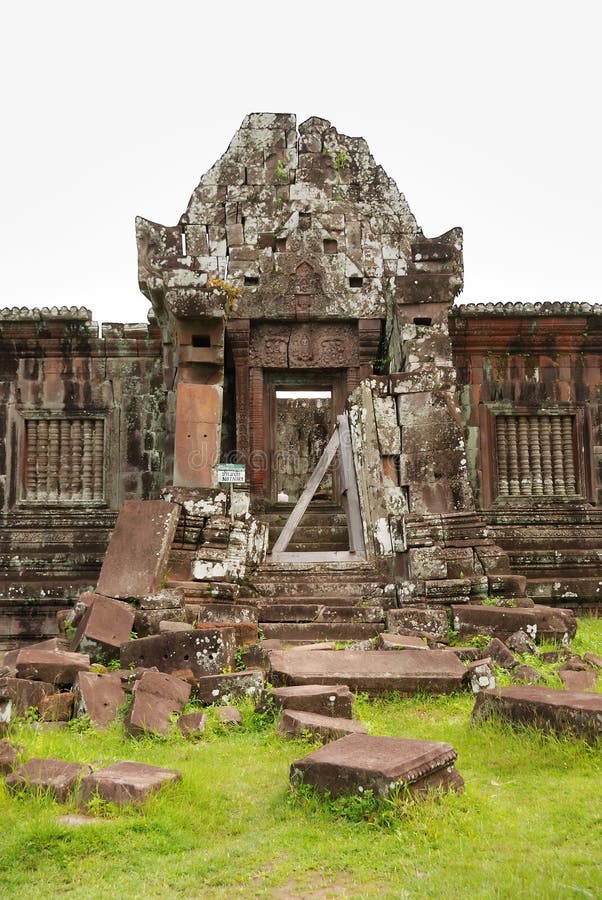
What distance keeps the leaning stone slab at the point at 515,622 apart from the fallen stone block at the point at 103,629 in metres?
2.99

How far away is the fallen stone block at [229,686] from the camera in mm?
6012

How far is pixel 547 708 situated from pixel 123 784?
2.32 m

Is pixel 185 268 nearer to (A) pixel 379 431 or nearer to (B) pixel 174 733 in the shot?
(A) pixel 379 431

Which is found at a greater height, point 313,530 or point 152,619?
point 313,530

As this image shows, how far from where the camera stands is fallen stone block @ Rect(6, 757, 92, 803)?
4051 mm

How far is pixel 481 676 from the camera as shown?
618 centimetres

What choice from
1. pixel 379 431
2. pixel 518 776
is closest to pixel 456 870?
pixel 518 776

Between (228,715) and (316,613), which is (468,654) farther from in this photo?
(228,715)

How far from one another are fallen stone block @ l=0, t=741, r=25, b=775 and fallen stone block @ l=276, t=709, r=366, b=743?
148 cm

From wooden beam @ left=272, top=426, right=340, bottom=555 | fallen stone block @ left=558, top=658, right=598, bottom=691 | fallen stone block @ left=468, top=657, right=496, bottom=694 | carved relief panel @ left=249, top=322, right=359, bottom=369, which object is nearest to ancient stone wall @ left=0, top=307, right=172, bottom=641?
carved relief panel @ left=249, top=322, right=359, bottom=369

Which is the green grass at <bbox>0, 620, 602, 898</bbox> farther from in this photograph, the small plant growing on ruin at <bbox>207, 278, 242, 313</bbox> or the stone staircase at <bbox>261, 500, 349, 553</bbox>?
the stone staircase at <bbox>261, 500, 349, 553</bbox>

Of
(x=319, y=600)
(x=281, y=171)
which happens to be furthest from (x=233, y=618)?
(x=281, y=171)

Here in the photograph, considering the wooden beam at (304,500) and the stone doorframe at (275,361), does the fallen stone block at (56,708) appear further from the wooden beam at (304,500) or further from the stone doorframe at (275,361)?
the stone doorframe at (275,361)

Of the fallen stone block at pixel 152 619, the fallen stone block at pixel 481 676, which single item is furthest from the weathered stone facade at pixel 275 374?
the fallen stone block at pixel 481 676
